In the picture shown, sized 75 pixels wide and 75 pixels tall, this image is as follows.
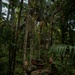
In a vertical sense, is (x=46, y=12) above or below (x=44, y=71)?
above

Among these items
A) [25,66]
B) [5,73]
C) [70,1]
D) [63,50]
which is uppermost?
[70,1]

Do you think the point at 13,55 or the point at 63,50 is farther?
the point at 13,55

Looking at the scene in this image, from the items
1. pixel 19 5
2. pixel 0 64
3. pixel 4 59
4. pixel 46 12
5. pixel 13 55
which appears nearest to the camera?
pixel 19 5

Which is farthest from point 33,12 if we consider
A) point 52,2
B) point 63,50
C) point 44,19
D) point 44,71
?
point 63,50

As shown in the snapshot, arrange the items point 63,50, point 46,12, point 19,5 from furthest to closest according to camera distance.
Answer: point 46,12 < point 19,5 < point 63,50

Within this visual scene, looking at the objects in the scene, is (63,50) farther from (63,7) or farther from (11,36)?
(63,7)

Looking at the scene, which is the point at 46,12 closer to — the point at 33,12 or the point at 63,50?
the point at 33,12

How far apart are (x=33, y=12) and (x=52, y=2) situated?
141 cm

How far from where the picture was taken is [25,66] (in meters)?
6.18

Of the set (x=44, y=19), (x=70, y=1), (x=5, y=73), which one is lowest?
(x=5, y=73)

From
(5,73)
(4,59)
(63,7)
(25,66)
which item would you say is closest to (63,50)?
(25,66)

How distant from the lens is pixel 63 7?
8.52 metres

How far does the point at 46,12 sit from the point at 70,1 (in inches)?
89.8

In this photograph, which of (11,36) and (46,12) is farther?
(46,12)
